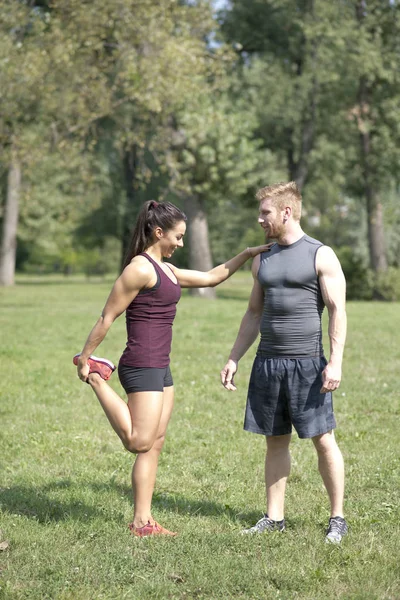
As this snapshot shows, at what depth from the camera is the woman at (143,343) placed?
17.7 feet

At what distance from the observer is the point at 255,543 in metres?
5.29

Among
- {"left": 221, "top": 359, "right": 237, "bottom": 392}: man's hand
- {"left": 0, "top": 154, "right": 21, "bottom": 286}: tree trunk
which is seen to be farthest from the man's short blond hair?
{"left": 0, "top": 154, "right": 21, "bottom": 286}: tree trunk

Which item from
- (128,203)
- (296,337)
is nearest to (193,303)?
(296,337)

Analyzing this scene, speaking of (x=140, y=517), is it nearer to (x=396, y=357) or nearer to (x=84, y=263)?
(x=396, y=357)

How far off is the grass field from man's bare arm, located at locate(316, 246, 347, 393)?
1.08m

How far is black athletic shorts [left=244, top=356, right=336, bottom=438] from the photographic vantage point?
529cm

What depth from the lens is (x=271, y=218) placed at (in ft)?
17.2

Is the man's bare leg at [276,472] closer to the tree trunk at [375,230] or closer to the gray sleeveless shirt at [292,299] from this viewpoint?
the gray sleeveless shirt at [292,299]

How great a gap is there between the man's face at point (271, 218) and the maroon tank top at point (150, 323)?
75 centimetres

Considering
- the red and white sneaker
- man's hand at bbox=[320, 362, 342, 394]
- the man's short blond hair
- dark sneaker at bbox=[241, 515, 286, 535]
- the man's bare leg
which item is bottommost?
the red and white sneaker


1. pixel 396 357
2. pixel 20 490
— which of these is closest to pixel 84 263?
pixel 396 357

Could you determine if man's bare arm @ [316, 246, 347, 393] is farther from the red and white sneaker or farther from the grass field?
the red and white sneaker

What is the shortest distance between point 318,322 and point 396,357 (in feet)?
29.5

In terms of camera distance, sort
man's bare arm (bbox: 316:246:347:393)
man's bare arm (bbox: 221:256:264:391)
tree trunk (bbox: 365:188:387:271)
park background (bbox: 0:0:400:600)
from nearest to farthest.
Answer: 1. park background (bbox: 0:0:400:600)
2. man's bare arm (bbox: 316:246:347:393)
3. man's bare arm (bbox: 221:256:264:391)
4. tree trunk (bbox: 365:188:387:271)
